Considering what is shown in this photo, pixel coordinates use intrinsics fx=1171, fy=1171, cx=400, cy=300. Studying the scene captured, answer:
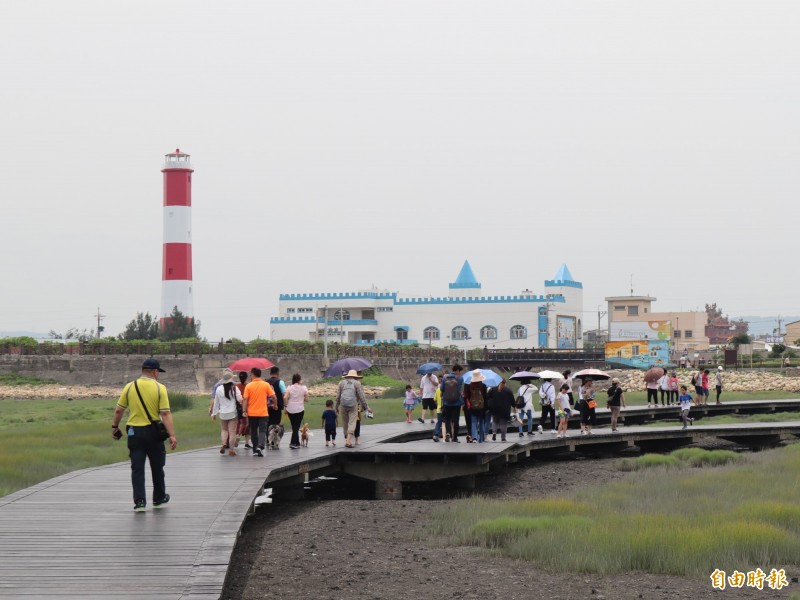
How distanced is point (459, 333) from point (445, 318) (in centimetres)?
183

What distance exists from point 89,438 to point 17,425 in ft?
31.1

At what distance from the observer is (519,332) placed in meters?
100

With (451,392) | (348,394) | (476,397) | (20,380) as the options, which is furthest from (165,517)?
(20,380)

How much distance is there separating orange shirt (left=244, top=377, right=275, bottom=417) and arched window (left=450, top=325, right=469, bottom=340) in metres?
80.3

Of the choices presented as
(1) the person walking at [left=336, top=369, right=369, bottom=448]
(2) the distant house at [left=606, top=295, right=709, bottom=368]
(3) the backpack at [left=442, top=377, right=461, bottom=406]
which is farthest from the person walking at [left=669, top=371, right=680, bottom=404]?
(2) the distant house at [left=606, top=295, right=709, bottom=368]

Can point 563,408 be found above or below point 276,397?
below

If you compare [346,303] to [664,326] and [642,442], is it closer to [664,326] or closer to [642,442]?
[664,326]

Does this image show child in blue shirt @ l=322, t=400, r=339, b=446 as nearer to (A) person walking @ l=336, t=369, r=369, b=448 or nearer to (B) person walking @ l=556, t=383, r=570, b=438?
(A) person walking @ l=336, t=369, r=369, b=448

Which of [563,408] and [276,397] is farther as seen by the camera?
[563,408]

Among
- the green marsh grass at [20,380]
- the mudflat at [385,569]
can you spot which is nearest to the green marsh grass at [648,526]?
the mudflat at [385,569]

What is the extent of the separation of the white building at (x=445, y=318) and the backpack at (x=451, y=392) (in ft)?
238

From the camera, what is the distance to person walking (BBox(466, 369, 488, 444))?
2478cm

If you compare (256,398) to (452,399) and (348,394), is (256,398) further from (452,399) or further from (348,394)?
(452,399)

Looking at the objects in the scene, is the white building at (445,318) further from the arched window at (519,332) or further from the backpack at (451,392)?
the backpack at (451,392)
